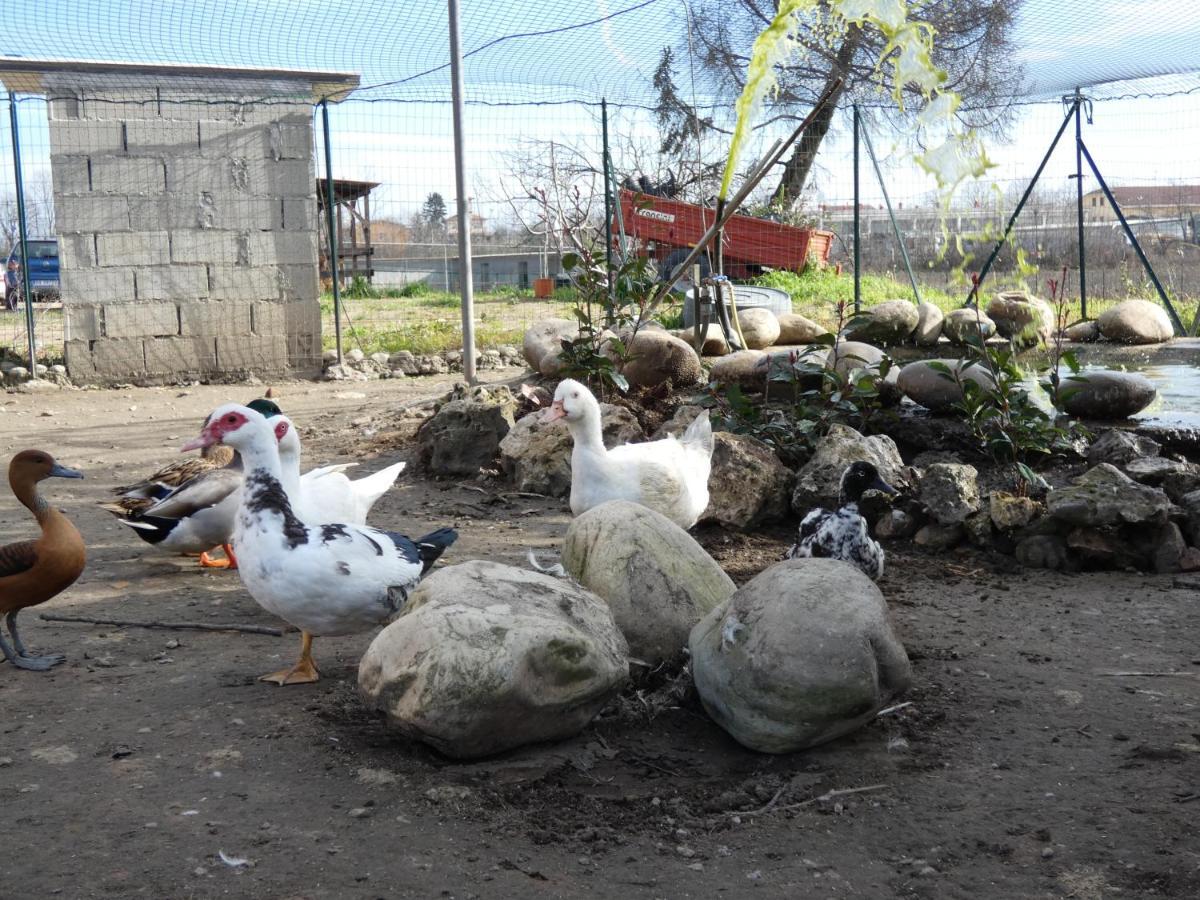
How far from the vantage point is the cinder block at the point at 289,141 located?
12.2 metres

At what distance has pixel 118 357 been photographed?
12031 millimetres

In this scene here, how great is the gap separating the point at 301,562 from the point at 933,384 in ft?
14.9

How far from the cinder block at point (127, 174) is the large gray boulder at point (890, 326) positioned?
730 centimetres

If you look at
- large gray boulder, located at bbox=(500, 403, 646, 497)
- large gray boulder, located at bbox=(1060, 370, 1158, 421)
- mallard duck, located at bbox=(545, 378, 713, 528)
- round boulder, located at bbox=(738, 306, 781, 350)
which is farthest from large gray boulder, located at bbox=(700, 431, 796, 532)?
round boulder, located at bbox=(738, 306, 781, 350)

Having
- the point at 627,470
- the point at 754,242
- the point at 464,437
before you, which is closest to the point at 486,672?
the point at 627,470

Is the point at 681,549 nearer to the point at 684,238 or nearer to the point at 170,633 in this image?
the point at 170,633

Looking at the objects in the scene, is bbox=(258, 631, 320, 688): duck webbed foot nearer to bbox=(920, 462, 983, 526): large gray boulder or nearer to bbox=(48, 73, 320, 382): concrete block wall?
bbox=(920, 462, 983, 526): large gray boulder

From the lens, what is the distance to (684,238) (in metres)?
17.1

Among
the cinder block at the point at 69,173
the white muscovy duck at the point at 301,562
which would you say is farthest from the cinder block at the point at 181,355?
the white muscovy duck at the point at 301,562

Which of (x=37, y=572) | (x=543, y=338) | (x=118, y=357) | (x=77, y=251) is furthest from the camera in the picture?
(x=118, y=357)

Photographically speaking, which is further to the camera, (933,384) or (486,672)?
(933,384)

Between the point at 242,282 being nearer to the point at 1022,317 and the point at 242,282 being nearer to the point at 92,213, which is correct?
the point at 92,213

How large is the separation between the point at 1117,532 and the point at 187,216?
32.6 ft

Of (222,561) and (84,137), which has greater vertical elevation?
(84,137)
